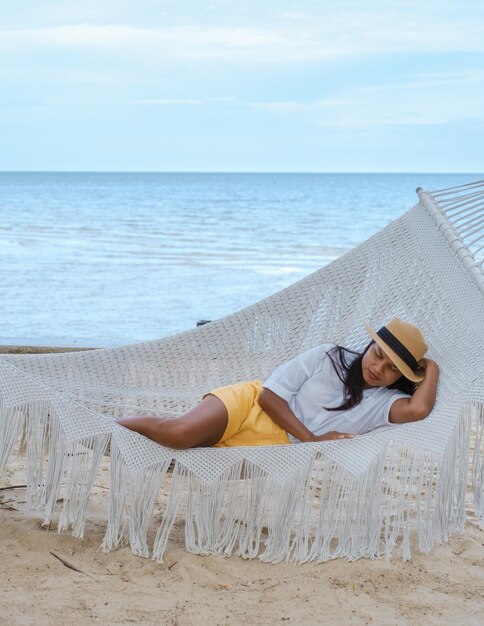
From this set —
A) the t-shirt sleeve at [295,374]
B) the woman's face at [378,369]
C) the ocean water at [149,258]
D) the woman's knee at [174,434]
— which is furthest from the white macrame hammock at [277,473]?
the ocean water at [149,258]

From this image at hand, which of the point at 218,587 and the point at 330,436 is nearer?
the point at 218,587

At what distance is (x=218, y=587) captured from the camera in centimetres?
183

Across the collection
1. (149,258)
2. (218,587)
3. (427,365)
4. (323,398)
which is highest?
(149,258)

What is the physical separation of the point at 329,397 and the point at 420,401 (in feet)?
0.84

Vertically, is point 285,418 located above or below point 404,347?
below

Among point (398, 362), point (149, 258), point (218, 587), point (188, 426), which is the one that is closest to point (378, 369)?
point (398, 362)

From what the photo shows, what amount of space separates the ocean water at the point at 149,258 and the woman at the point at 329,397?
1852 mm

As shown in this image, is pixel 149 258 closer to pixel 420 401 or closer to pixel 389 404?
pixel 389 404

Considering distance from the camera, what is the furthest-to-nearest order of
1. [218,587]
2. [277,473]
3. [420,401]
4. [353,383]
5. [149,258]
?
[149,258] < [353,383] < [420,401] < [277,473] < [218,587]

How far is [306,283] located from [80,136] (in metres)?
25.6

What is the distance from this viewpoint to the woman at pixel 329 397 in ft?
7.09

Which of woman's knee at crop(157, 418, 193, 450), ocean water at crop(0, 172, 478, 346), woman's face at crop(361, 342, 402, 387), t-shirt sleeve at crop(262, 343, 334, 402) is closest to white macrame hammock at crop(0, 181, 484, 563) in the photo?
woman's knee at crop(157, 418, 193, 450)

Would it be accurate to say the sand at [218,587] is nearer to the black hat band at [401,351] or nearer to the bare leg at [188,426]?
the bare leg at [188,426]

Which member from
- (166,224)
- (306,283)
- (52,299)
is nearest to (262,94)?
(166,224)
